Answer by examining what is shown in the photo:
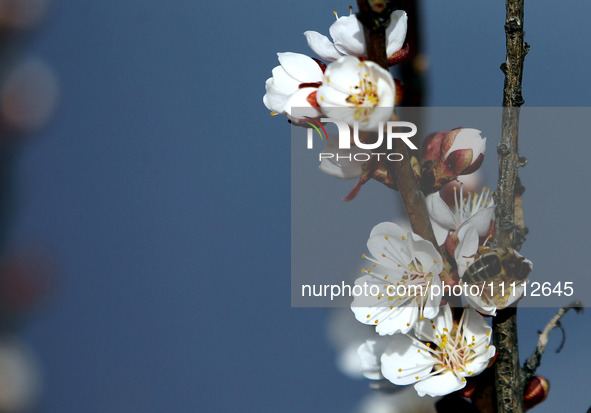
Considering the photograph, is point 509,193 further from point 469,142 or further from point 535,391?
point 535,391

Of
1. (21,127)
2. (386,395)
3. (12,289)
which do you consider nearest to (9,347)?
(12,289)

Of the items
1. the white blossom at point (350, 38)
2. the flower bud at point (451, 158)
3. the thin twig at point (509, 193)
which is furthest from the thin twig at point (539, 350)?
the white blossom at point (350, 38)

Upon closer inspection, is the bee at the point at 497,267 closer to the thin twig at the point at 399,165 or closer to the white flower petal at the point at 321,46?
the thin twig at the point at 399,165

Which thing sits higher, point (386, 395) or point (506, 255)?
point (506, 255)

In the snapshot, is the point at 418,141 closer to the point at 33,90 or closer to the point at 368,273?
the point at 368,273

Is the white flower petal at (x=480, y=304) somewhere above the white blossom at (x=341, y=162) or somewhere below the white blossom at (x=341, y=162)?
below
